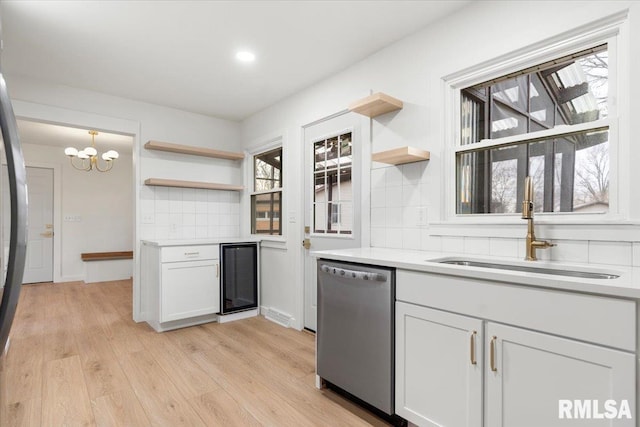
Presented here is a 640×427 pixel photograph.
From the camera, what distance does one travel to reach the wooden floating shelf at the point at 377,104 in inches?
90.1

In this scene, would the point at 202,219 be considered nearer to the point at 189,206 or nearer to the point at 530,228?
the point at 189,206

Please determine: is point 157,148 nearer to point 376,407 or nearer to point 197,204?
point 197,204

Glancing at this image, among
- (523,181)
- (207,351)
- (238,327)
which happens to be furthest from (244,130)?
(523,181)

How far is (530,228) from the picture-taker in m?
1.69

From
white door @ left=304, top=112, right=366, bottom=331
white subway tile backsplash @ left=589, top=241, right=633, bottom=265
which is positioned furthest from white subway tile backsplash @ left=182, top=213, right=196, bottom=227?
white subway tile backsplash @ left=589, top=241, right=633, bottom=265

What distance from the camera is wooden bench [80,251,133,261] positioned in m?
5.77

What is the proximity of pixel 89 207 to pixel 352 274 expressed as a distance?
616 centimetres

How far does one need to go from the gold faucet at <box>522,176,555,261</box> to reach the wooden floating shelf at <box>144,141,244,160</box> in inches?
128

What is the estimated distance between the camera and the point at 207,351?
275 cm

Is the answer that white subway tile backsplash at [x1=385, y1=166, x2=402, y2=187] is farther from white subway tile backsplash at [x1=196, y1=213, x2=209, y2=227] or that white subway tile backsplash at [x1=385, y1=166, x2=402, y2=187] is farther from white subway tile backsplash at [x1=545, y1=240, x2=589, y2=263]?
white subway tile backsplash at [x1=196, y1=213, x2=209, y2=227]

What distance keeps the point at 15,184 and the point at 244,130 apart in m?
3.69

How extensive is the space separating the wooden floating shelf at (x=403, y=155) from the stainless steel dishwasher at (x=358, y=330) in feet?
2.51

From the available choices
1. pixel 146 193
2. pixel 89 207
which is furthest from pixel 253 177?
pixel 89 207

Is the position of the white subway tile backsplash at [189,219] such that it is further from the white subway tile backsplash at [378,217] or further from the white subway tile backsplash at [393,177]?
the white subway tile backsplash at [393,177]
